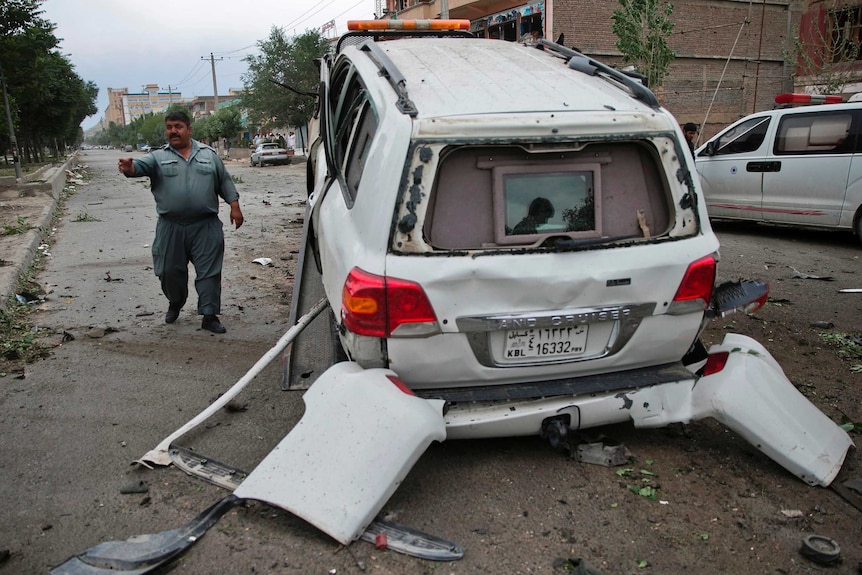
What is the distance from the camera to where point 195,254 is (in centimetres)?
520

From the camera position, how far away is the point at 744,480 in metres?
2.99

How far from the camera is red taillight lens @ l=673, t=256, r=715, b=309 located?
117 inches

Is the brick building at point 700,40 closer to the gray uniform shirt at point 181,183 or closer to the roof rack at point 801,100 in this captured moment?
the roof rack at point 801,100

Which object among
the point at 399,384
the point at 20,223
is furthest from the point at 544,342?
the point at 20,223

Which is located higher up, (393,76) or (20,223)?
(393,76)

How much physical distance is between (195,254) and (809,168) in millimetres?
7502

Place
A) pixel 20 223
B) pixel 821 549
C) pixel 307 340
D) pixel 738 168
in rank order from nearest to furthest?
pixel 821 549, pixel 307 340, pixel 738 168, pixel 20 223

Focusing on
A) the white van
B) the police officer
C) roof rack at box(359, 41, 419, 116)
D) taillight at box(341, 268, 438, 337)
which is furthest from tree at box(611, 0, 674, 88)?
taillight at box(341, 268, 438, 337)

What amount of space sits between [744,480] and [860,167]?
6.68m

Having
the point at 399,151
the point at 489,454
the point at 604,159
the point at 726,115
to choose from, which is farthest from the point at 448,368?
the point at 726,115

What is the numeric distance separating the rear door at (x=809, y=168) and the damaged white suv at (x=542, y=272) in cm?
630

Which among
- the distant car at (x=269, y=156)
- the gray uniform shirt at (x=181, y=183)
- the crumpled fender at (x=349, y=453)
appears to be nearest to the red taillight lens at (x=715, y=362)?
the crumpled fender at (x=349, y=453)

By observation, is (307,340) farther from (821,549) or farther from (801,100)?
(801,100)

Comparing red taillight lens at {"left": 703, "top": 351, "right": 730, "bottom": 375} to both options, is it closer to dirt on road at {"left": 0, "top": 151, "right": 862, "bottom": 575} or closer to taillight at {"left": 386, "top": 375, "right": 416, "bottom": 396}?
dirt on road at {"left": 0, "top": 151, "right": 862, "bottom": 575}
